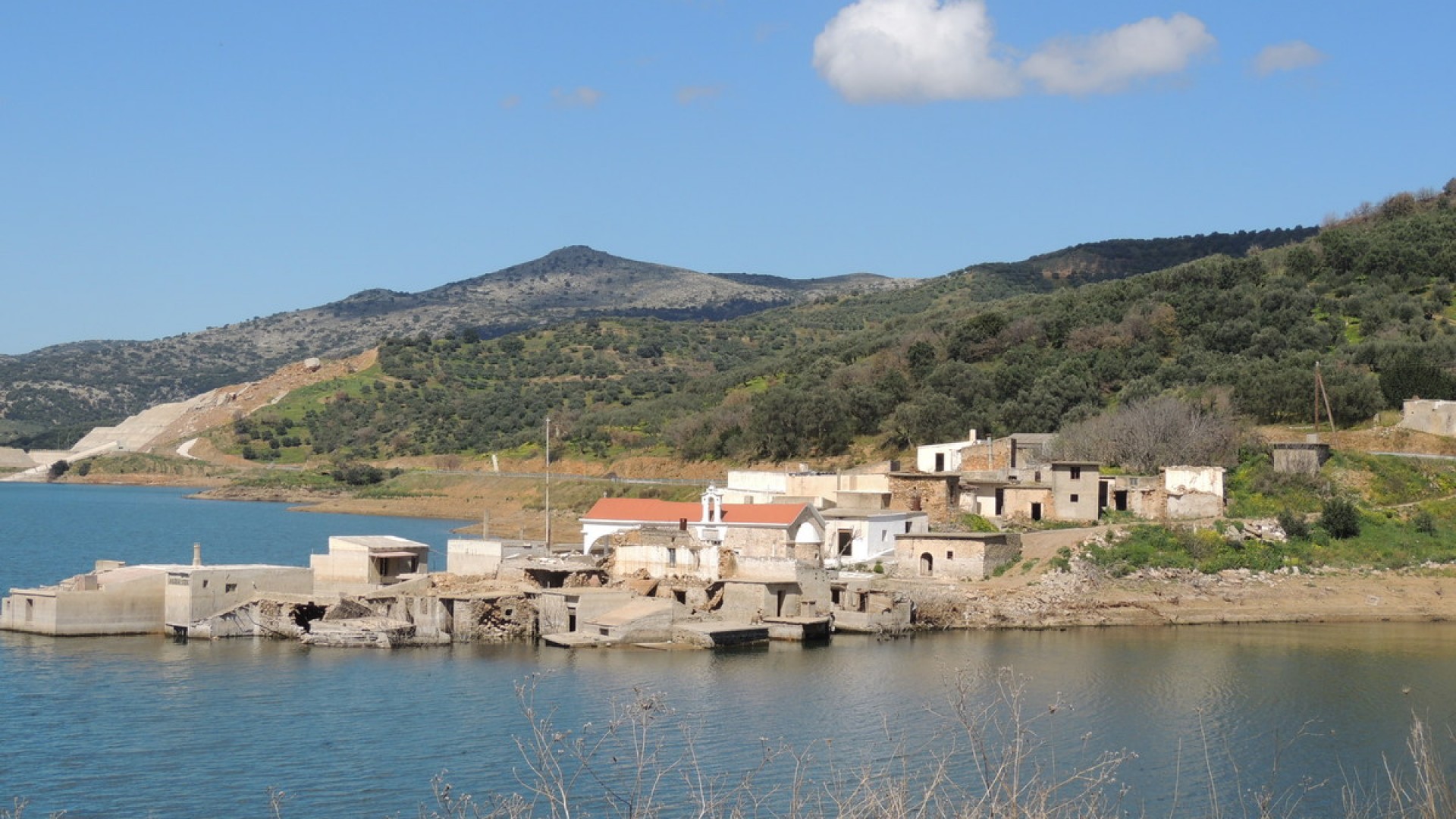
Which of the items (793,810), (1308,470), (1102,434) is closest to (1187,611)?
(1308,470)

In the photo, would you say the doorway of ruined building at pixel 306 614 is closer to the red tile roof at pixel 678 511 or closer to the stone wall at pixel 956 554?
the red tile roof at pixel 678 511

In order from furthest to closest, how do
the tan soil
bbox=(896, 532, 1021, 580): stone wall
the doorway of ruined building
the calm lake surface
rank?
bbox=(896, 532, 1021, 580): stone wall → the tan soil → the doorway of ruined building → the calm lake surface

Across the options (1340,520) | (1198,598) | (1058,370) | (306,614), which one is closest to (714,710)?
(306,614)

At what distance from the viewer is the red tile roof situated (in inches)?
1647

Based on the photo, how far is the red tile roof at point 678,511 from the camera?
41.8 m

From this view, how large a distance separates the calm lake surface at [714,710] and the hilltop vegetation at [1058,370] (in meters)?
26.5

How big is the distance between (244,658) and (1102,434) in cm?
3019

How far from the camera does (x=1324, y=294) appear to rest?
78.3m

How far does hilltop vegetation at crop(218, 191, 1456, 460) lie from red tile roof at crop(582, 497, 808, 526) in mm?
23137

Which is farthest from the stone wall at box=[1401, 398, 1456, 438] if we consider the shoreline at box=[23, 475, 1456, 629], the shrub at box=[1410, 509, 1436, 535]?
the shoreline at box=[23, 475, 1456, 629]

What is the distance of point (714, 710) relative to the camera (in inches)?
1107

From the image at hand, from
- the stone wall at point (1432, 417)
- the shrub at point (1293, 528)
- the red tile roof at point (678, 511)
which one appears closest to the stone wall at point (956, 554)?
the red tile roof at point (678, 511)

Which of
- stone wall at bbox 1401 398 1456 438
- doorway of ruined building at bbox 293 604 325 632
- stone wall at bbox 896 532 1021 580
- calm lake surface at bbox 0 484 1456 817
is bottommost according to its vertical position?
calm lake surface at bbox 0 484 1456 817

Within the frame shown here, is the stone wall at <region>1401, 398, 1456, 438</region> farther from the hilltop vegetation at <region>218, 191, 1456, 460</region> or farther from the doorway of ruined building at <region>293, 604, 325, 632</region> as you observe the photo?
the doorway of ruined building at <region>293, 604, 325, 632</region>
